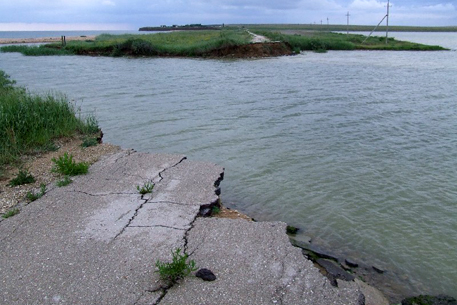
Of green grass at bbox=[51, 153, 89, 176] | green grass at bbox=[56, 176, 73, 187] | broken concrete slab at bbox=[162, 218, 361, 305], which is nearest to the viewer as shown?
broken concrete slab at bbox=[162, 218, 361, 305]

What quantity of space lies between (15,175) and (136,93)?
11627 millimetres

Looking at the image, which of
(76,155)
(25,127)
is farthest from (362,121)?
(25,127)

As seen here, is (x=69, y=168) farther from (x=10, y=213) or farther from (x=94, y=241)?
(x=94, y=241)

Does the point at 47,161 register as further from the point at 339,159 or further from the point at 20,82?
the point at 20,82

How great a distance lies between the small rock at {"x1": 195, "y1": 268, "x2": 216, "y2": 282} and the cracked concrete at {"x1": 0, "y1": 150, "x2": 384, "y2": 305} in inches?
2.0

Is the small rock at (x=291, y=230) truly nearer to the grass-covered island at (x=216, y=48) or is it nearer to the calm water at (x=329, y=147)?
the calm water at (x=329, y=147)

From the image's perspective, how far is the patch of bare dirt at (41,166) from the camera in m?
6.00

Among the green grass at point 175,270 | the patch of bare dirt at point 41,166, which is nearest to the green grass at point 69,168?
the patch of bare dirt at point 41,166

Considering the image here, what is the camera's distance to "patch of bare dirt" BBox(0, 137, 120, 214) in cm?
600

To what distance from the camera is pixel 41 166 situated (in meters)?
7.31

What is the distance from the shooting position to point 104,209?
5.56 m

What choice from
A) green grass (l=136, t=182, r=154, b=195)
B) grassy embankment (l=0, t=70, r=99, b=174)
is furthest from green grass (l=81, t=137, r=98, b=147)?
green grass (l=136, t=182, r=154, b=195)

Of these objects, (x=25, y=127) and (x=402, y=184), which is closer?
(x=402, y=184)

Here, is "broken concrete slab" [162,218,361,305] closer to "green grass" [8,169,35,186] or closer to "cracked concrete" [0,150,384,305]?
"cracked concrete" [0,150,384,305]
